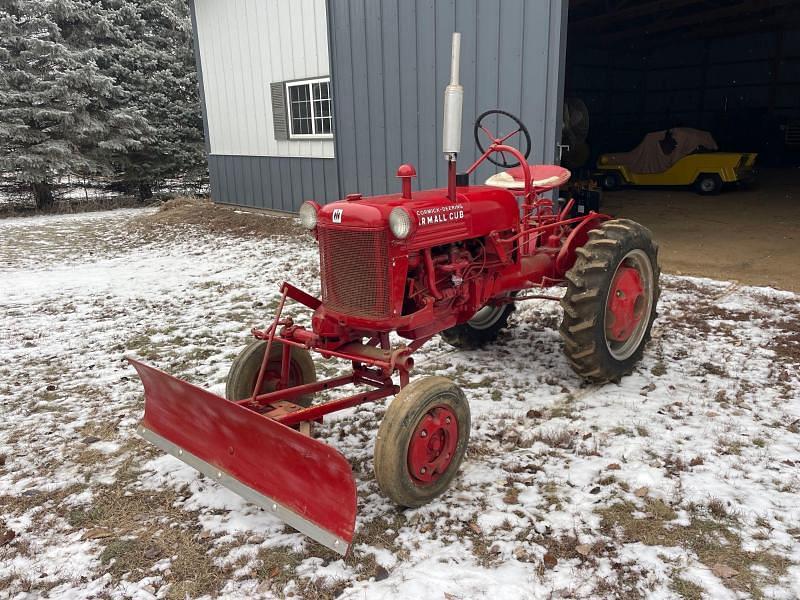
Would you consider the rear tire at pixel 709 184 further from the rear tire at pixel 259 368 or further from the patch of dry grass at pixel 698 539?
the rear tire at pixel 259 368

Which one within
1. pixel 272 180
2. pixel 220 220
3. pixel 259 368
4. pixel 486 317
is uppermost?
pixel 272 180

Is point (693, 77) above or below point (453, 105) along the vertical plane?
above

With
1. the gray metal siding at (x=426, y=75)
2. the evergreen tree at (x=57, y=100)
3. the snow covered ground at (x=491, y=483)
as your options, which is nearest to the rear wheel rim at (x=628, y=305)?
the snow covered ground at (x=491, y=483)

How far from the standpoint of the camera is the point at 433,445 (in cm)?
276

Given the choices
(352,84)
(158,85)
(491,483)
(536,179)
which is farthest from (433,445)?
(158,85)

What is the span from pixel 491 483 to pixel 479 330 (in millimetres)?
1837

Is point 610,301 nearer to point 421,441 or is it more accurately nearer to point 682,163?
point 421,441

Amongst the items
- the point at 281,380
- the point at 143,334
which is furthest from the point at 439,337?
the point at 143,334

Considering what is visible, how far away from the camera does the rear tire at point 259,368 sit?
10.6ft

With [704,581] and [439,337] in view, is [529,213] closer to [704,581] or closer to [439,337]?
[439,337]

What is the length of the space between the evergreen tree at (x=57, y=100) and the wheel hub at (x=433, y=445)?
13.7 m

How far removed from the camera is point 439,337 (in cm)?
505

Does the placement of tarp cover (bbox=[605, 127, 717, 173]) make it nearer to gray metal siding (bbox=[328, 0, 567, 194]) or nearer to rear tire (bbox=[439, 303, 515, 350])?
gray metal siding (bbox=[328, 0, 567, 194])

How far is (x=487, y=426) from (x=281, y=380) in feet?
4.05
